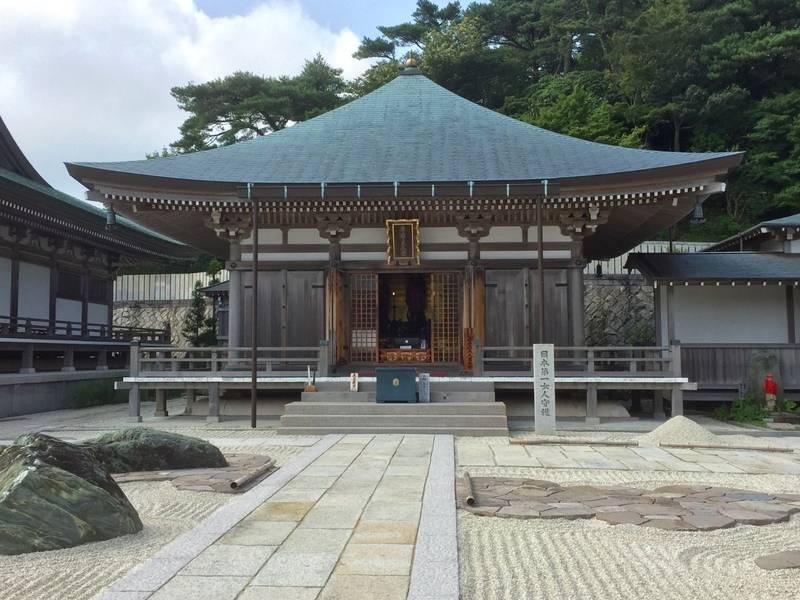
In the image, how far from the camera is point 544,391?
11.1 metres

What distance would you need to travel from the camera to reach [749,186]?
28953mm

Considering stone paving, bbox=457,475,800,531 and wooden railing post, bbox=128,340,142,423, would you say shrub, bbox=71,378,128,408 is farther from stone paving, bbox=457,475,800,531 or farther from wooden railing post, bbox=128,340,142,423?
stone paving, bbox=457,475,800,531

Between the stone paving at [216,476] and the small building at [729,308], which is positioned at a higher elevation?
the small building at [729,308]

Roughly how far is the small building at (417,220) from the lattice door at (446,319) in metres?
0.03

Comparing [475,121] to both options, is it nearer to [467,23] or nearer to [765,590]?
[765,590]

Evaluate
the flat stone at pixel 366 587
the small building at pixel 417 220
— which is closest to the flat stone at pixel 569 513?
the flat stone at pixel 366 587

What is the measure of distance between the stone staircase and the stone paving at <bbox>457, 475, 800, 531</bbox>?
158 inches

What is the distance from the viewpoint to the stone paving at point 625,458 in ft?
26.5

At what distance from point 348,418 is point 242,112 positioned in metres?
27.1

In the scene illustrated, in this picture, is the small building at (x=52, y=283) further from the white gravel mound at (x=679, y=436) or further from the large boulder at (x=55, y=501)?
the white gravel mound at (x=679, y=436)

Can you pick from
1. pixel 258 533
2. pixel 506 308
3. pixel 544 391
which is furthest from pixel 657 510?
pixel 506 308

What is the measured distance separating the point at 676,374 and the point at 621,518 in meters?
7.89

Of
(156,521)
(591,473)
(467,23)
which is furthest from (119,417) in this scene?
(467,23)

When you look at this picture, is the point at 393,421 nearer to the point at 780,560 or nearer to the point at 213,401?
the point at 213,401
